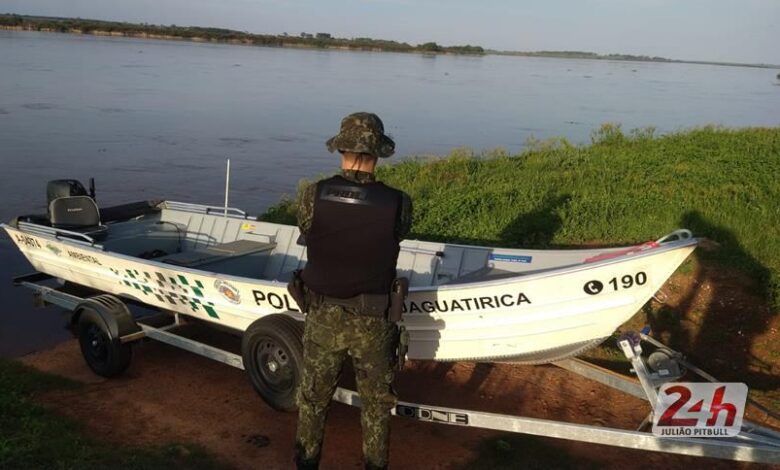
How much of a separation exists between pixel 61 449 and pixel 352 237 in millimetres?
2666

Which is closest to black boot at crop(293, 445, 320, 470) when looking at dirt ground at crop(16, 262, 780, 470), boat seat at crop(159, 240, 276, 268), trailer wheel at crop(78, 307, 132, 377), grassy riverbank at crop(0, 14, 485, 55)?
dirt ground at crop(16, 262, 780, 470)

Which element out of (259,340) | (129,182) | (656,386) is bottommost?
(129,182)

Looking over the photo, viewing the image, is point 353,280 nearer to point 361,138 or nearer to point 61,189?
point 361,138

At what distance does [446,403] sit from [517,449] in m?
Result: 0.91

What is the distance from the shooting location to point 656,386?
4.18m

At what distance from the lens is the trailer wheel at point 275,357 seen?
188 inches

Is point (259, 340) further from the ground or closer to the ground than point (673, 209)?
closer to the ground

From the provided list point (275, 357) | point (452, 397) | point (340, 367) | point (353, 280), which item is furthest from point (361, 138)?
point (452, 397)

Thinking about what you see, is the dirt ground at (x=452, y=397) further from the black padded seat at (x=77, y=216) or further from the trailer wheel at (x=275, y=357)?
the black padded seat at (x=77, y=216)

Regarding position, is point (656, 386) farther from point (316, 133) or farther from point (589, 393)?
point (316, 133)

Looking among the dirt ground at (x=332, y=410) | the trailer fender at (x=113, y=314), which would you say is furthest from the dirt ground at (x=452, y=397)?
the trailer fender at (x=113, y=314)

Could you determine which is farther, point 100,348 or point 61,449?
point 100,348

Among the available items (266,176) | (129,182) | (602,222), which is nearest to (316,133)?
(266,176)

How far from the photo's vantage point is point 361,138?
354 cm
